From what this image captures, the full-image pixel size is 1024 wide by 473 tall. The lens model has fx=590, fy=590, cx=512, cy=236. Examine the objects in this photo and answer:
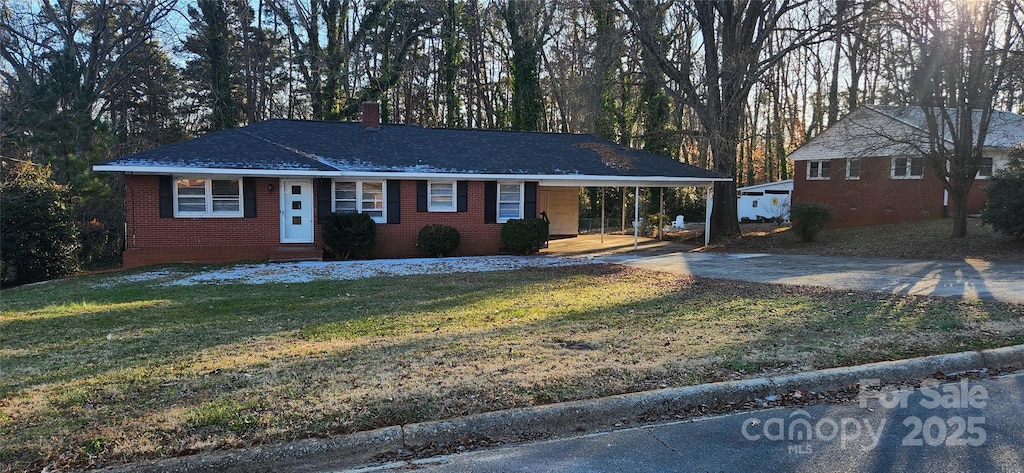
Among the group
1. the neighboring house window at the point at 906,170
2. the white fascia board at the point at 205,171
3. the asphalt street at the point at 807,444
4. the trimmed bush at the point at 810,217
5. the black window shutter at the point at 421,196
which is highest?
the neighboring house window at the point at 906,170

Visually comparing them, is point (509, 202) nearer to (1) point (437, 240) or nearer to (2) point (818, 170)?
(1) point (437, 240)

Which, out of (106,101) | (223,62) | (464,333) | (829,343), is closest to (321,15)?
(223,62)

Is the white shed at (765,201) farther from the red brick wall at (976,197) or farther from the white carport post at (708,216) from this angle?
the white carport post at (708,216)

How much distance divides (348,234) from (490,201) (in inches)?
180

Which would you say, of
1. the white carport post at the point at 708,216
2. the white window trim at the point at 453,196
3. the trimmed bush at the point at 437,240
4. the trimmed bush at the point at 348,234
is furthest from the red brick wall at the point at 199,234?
the white carport post at the point at 708,216

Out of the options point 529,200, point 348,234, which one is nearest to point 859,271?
point 529,200

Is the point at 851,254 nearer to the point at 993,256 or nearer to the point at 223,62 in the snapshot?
the point at 993,256

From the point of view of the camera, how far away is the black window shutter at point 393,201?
17.2m

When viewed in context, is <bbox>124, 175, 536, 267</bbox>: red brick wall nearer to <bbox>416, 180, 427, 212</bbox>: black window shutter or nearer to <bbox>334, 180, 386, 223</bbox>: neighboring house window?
<bbox>416, 180, 427, 212</bbox>: black window shutter

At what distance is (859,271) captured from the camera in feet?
42.7

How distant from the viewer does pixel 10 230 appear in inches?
549

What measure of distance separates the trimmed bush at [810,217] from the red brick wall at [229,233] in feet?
38.9

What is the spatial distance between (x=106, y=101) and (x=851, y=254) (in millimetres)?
32011

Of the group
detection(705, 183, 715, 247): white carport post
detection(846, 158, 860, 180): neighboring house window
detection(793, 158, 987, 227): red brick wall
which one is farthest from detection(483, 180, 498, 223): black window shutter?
detection(846, 158, 860, 180): neighboring house window
